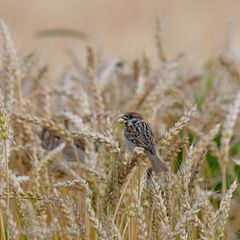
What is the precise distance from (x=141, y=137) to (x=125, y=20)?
1088 cm

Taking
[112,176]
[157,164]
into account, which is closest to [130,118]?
[157,164]

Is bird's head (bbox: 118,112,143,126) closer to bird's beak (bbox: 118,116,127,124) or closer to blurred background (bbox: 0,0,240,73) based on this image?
bird's beak (bbox: 118,116,127,124)

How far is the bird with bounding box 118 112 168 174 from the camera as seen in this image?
2.54 metres

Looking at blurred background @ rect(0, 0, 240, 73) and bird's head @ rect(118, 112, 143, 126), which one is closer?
bird's head @ rect(118, 112, 143, 126)

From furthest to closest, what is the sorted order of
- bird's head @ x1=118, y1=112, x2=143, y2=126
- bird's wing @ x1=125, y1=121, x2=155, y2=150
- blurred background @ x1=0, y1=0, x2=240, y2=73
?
1. blurred background @ x1=0, y1=0, x2=240, y2=73
2. bird's head @ x1=118, y1=112, x2=143, y2=126
3. bird's wing @ x1=125, y1=121, x2=155, y2=150

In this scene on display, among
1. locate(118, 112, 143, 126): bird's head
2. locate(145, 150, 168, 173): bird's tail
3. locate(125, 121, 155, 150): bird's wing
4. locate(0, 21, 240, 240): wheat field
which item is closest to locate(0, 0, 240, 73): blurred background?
locate(0, 21, 240, 240): wheat field

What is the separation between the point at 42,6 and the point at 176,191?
11.6m

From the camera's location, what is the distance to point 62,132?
293 centimetres

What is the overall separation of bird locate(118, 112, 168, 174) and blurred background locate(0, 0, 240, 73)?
307 inches

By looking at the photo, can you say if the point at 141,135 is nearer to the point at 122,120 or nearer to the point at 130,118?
the point at 122,120

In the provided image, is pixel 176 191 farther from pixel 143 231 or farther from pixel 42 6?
pixel 42 6

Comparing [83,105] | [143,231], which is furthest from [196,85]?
[143,231]

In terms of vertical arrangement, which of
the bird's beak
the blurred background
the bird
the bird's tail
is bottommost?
the bird's tail

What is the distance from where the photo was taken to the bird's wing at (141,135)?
114 inches
